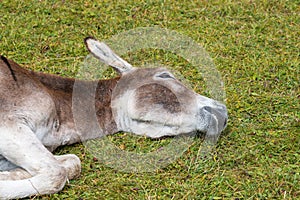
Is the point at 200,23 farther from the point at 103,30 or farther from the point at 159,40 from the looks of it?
the point at 103,30

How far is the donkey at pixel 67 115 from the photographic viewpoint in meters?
4.84

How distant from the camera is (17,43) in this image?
7477 mm

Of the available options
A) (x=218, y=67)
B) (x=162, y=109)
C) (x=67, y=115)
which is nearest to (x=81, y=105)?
(x=67, y=115)

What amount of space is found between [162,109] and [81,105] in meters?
0.76

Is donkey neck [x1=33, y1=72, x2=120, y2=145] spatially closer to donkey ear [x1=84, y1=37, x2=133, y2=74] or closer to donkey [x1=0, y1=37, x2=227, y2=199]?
donkey [x1=0, y1=37, x2=227, y2=199]

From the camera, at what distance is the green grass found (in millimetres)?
5008

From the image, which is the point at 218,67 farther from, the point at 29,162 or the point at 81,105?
the point at 29,162

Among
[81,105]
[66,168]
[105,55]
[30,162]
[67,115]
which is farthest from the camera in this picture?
[105,55]

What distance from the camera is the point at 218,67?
7.18 m

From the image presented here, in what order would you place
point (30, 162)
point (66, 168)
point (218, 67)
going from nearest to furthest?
1. point (30, 162)
2. point (66, 168)
3. point (218, 67)

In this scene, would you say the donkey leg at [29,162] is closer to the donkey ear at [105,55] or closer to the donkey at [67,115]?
the donkey at [67,115]

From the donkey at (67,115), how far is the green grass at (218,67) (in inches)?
6.0

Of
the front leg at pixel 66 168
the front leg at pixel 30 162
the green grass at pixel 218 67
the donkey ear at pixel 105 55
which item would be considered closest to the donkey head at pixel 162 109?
the green grass at pixel 218 67

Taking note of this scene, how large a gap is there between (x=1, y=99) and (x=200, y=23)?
13.0 ft
